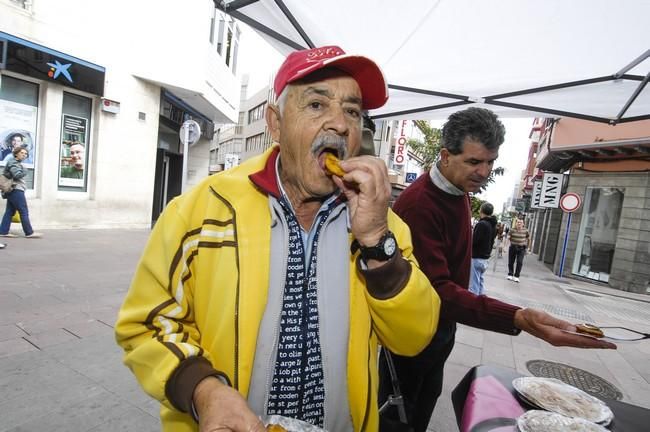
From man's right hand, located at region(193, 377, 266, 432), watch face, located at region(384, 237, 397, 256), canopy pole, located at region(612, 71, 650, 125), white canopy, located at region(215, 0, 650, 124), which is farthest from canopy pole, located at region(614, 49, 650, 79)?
man's right hand, located at region(193, 377, 266, 432)

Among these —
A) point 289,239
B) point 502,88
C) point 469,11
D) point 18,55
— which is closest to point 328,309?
point 289,239

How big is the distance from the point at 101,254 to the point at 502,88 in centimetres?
840

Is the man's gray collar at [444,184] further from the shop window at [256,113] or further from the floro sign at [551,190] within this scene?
the shop window at [256,113]

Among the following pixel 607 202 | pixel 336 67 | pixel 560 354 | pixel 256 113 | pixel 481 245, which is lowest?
pixel 560 354

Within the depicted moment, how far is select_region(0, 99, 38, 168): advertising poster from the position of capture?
910 cm

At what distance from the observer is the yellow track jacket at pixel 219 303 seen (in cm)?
123

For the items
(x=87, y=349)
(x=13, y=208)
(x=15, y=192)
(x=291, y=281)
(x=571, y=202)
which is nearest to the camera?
(x=291, y=281)

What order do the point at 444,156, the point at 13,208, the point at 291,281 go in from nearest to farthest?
1. the point at 291,281
2. the point at 444,156
3. the point at 13,208

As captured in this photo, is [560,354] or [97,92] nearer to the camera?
[560,354]

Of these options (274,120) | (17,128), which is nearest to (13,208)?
(17,128)

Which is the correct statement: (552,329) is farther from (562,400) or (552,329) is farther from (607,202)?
(607,202)

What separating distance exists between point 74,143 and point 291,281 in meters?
12.2

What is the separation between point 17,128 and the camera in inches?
371

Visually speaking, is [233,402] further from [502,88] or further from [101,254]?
[101,254]
